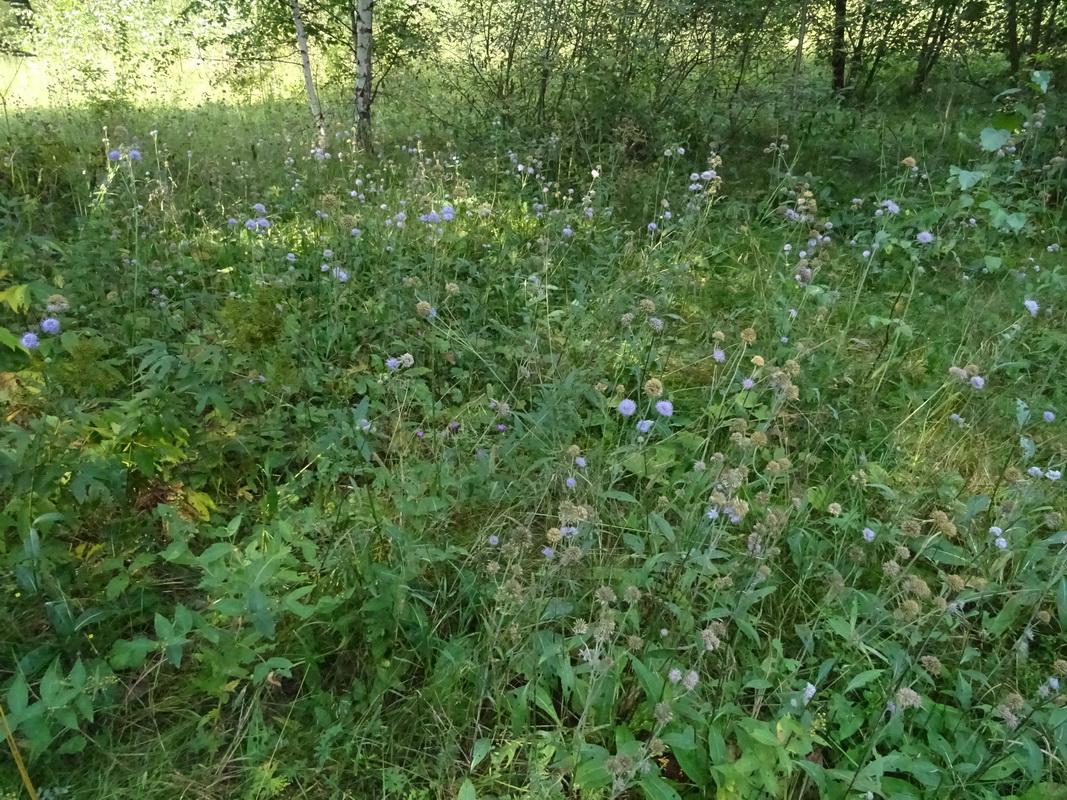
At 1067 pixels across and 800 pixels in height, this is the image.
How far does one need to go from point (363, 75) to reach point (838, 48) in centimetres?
465

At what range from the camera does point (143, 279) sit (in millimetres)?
2934

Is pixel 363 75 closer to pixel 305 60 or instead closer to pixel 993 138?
pixel 305 60

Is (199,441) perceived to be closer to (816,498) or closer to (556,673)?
(556,673)

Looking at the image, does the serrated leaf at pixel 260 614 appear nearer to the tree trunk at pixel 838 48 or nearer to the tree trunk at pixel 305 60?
the tree trunk at pixel 305 60

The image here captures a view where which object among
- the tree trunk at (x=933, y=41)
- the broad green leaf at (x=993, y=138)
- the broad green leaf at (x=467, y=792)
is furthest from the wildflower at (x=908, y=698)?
the tree trunk at (x=933, y=41)

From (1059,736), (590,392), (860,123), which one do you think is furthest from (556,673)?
(860,123)

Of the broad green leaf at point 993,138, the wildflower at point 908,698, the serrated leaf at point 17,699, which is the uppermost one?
the broad green leaf at point 993,138

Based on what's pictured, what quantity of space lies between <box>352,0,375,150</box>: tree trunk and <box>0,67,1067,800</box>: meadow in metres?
2.35

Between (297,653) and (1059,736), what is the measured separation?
6.69ft

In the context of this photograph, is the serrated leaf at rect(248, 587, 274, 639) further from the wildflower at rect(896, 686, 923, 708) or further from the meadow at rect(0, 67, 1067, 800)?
the wildflower at rect(896, 686, 923, 708)

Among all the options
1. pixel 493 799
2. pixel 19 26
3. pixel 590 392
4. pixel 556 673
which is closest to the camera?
pixel 493 799

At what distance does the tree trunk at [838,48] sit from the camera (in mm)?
6008

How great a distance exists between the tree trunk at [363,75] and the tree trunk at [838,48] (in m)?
4.21

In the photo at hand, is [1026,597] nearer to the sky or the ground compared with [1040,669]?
nearer to the sky
